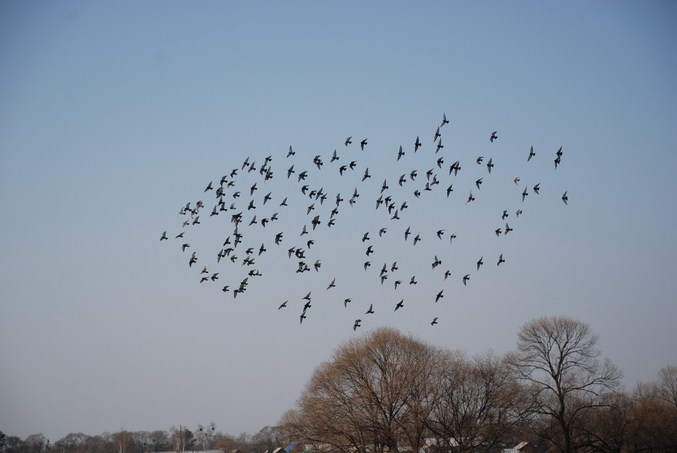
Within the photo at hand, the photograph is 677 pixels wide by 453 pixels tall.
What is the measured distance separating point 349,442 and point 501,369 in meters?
17.0

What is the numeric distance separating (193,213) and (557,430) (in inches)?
1754

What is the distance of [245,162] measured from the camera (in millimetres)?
42406

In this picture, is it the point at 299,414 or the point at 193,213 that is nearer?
the point at 193,213

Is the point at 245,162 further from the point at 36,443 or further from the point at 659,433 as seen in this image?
the point at 36,443

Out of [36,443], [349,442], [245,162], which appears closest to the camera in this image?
[245,162]

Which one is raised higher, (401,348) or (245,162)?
(245,162)

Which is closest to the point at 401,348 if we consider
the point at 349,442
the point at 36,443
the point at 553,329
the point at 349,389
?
the point at 349,389

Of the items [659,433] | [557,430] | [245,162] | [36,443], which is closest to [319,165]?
[245,162]

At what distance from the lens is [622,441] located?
63812 mm

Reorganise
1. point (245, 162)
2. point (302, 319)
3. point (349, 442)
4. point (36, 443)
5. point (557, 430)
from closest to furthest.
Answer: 1. point (302, 319)
2. point (245, 162)
3. point (349, 442)
4. point (557, 430)
5. point (36, 443)

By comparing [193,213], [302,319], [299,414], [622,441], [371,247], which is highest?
[193,213]

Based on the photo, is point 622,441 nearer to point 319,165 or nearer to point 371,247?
point 371,247

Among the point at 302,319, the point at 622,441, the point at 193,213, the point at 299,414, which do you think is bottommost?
the point at 622,441

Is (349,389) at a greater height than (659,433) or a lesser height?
greater
